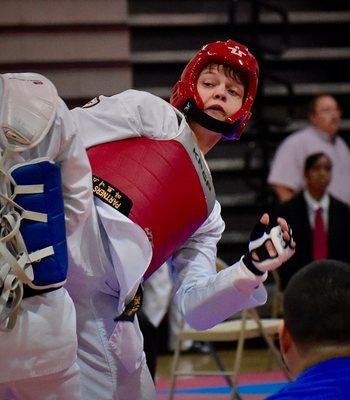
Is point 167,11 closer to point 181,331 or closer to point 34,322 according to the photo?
point 181,331

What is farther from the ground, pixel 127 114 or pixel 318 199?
pixel 127 114

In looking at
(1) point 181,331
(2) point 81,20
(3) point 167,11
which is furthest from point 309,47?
(1) point 181,331

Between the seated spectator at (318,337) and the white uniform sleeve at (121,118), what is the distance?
3.68 ft

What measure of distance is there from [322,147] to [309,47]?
5.74 ft

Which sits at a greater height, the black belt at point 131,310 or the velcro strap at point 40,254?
the velcro strap at point 40,254

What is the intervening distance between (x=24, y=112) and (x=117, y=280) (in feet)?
2.08

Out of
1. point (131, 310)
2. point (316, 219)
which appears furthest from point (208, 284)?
point (316, 219)

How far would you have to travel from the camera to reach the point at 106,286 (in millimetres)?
3164

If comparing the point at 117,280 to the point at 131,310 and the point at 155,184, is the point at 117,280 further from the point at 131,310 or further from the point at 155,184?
the point at 155,184

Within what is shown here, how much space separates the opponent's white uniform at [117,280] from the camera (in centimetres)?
310

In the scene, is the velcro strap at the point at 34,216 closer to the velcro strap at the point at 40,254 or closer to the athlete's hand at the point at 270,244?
the velcro strap at the point at 40,254

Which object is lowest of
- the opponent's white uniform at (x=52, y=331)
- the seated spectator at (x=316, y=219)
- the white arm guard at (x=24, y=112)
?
the seated spectator at (x=316, y=219)

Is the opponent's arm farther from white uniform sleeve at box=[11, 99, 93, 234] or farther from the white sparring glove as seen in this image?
white uniform sleeve at box=[11, 99, 93, 234]

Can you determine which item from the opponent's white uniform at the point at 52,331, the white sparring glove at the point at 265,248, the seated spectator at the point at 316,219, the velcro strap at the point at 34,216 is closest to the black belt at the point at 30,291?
the opponent's white uniform at the point at 52,331
